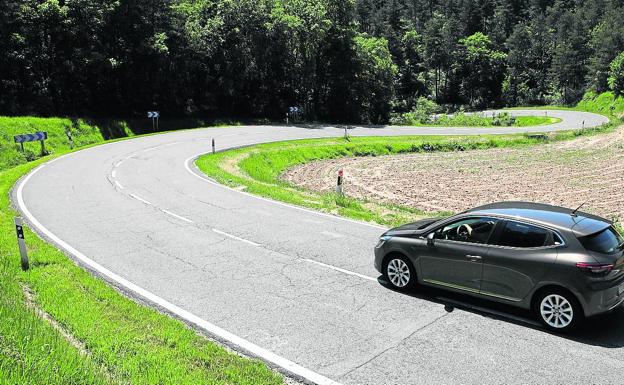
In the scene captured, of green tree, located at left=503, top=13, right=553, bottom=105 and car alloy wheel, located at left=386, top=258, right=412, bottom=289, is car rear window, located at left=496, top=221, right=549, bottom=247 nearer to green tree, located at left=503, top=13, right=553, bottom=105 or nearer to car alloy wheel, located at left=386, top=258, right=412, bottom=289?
car alloy wheel, located at left=386, top=258, right=412, bottom=289

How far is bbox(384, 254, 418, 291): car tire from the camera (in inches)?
367

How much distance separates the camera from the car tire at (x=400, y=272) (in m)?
9.32

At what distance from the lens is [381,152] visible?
A: 1512 inches

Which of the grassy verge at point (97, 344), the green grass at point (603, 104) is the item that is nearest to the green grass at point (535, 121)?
the green grass at point (603, 104)

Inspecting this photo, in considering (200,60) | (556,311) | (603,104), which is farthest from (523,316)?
(603,104)

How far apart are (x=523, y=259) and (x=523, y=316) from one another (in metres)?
1.02

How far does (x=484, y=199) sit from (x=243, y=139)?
2043 cm

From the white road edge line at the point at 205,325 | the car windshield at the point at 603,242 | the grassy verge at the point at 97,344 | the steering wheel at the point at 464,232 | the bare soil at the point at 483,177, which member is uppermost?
the car windshield at the point at 603,242

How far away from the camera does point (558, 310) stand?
762 centimetres

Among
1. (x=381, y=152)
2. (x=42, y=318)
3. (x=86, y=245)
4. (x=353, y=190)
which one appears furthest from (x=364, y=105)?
(x=42, y=318)

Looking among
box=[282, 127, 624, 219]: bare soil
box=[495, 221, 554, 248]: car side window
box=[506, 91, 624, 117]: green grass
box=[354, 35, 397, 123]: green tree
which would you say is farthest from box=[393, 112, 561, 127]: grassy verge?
box=[495, 221, 554, 248]: car side window

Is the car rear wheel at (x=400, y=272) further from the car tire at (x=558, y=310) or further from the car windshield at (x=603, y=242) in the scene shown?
the car windshield at (x=603, y=242)

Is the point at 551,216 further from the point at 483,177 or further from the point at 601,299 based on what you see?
the point at 483,177

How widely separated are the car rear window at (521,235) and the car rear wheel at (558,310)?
782mm
